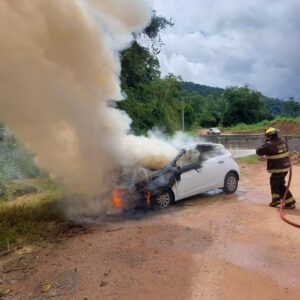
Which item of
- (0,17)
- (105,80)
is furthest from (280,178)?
(0,17)

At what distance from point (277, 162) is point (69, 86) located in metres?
5.50

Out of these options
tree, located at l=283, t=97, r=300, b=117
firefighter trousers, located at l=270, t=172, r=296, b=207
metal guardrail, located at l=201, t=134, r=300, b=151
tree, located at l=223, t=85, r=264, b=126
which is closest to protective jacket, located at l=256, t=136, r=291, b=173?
firefighter trousers, located at l=270, t=172, r=296, b=207

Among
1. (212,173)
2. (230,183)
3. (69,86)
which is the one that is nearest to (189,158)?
(212,173)

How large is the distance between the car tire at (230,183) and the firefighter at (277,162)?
1825mm

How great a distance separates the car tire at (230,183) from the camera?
36.2ft

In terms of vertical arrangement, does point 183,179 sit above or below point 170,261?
above

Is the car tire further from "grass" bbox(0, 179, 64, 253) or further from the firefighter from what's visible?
"grass" bbox(0, 179, 64, 253)

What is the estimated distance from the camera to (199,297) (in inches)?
189

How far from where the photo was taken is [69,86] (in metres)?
9.35

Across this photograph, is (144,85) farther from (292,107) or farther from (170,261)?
(292,107)

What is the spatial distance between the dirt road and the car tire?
223 centimetres

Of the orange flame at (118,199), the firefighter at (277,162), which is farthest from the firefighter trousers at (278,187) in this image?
the orange flame at (118,199)

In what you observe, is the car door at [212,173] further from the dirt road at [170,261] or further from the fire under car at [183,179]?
the dirt road at [170,261]

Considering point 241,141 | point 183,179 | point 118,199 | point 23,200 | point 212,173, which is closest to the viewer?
point 118,199
